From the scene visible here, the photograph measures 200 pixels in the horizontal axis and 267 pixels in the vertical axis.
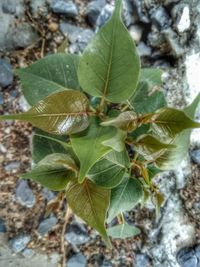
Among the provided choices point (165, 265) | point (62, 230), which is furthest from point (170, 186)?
point (62, 230)

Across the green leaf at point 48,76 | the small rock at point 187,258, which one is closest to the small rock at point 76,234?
the small rock at point 187,258

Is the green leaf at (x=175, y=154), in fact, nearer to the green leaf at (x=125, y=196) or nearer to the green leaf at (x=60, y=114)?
the green leaf at (x=125, y=196)

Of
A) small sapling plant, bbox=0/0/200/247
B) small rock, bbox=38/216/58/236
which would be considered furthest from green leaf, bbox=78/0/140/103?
small rock, bbox=38/216/58/236

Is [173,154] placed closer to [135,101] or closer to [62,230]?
[135,101]

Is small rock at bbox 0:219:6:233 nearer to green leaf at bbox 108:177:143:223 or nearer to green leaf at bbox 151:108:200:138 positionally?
green leaf at bbox 108:177:143:223

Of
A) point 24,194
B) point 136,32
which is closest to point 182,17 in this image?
point 136,32
